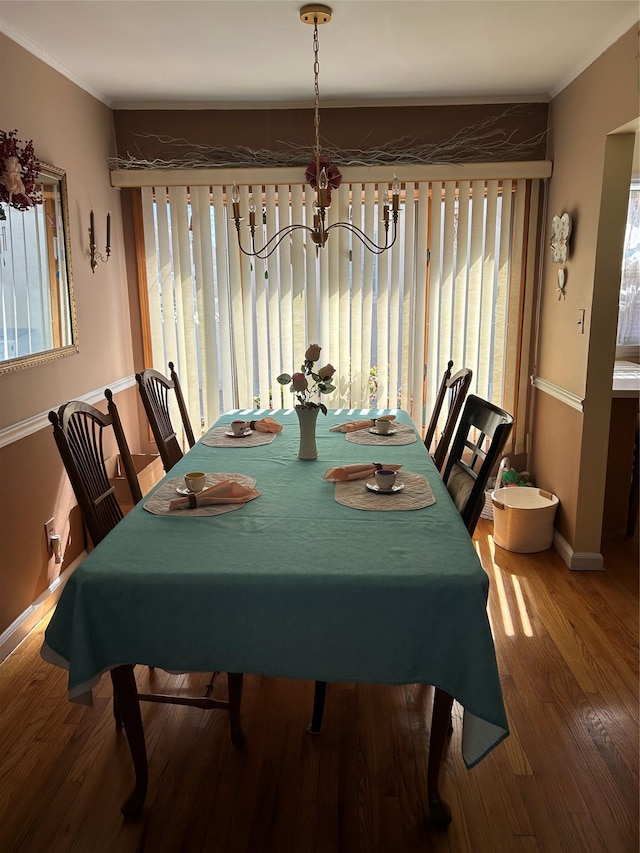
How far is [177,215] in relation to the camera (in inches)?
157

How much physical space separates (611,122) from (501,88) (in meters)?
0.98

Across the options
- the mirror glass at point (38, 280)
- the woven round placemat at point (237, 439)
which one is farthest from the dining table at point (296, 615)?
the mirror glass at point (38, 280)

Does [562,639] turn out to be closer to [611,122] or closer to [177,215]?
[611,122]

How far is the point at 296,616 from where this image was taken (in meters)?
1.53

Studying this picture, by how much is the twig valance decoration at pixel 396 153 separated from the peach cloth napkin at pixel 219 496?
8.22ft

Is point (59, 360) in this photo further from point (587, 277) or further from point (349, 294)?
point (587, 277)

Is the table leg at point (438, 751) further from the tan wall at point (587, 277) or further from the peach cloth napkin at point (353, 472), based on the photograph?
the tan wall at point (587, 277)

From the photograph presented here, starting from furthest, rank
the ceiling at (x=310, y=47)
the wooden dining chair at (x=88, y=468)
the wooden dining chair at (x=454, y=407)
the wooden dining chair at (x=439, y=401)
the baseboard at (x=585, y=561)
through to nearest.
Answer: the baseboard at (x=585, y=561)
the wooden dining chair at (x=439, y=401)
the wooden dining chair at (x=454, y=407)
the ceiling at (x=310, y=47)
the wooden dining chair at (x=88, y=468)

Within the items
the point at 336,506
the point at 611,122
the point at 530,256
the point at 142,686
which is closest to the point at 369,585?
the point at 336,506

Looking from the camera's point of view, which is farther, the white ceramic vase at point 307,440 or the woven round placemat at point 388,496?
the white ceramic vase at point 307,440

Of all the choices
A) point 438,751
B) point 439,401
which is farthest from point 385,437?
point 438,751

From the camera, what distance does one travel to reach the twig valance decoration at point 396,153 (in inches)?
150

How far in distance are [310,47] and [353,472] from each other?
2036 mm

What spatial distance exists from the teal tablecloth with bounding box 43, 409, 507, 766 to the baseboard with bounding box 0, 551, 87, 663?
1.11 metres
